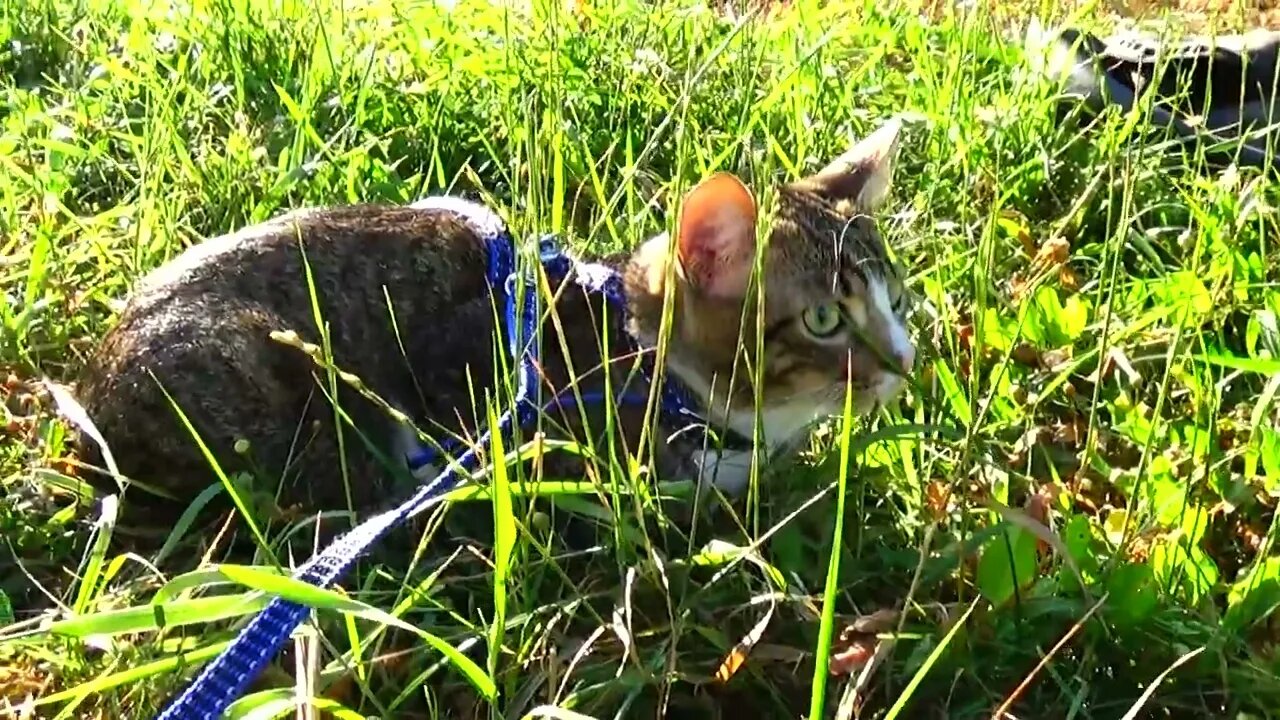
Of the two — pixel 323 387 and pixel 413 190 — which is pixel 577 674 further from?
pixel 413 190

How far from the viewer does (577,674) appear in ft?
3.88

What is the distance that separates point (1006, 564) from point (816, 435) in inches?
17.5

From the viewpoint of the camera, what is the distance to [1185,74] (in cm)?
210

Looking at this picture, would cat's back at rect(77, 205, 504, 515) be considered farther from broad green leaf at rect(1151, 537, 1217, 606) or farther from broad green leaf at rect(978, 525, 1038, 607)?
broad green leaf at rect(1151, 537, 1217, 606)

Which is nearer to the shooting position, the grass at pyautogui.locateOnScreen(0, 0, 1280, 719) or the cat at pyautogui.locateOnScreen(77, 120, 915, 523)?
the grass at pyautogui.locateOnScreen(0, 0, 1280, 719)

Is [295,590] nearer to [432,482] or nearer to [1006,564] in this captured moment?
[432,482]

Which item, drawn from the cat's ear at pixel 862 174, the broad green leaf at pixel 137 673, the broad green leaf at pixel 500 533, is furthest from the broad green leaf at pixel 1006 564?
the broad green leaf at pixel 137 673

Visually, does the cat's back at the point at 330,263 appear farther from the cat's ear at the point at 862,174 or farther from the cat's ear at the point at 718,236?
the cat's ear at the point at 862,174

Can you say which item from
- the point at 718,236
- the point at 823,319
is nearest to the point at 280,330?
the point at 718,236

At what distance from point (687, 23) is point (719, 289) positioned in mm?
1015

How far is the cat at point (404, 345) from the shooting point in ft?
5.01

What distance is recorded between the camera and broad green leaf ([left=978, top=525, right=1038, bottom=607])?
1229mm

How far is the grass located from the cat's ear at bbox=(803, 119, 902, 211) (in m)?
0.13

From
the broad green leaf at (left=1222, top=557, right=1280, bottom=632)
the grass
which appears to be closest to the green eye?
the grass
